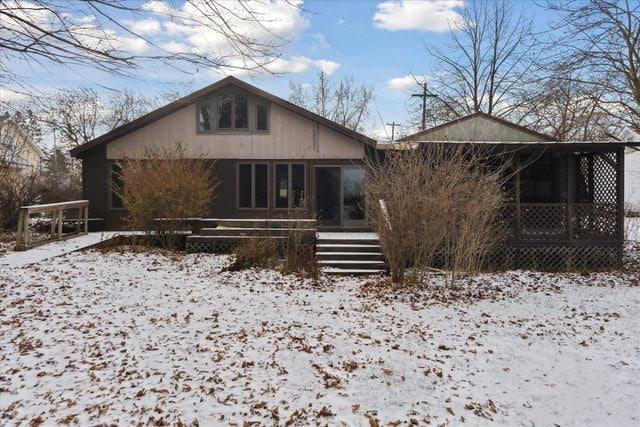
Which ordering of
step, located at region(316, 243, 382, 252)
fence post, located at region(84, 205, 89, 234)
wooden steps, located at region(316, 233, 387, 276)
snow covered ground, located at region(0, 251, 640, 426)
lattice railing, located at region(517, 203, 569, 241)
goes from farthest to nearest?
fence post, located at region(84, 205, 89, 234) < lattice railing, located at region(517, 203, 569, 241) < step, located at region(316, 243, 382, 252) < wooden steps, located at region(316, 233, 387, 276) < snow covered ground, located at region(0, 251, 640, 426)

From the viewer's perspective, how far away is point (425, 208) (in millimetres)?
7559

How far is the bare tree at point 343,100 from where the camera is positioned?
3488 centimetres

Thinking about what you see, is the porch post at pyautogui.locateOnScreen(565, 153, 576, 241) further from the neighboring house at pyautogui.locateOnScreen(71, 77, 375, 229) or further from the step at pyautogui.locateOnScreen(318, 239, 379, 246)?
the neighboring house at pyautogui.locateOnScreen(71, 77, 375, 229)

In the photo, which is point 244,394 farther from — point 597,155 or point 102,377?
point 597,155

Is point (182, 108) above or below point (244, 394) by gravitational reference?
above

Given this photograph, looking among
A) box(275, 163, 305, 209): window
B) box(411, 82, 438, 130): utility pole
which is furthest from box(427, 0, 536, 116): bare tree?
box(275, 163, 305, 209): window

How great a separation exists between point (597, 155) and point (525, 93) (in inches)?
128

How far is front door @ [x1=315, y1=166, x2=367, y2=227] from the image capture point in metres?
13.8

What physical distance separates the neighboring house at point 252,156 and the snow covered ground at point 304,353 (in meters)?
6.11

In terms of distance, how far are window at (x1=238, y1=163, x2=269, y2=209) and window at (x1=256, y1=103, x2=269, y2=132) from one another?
1256 mm

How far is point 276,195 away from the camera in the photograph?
13992 millimetres

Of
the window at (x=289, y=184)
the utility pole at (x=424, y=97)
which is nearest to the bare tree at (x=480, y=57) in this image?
the utility pole at (x=424, y=97)

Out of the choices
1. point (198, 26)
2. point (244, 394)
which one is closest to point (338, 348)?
point (244, 394)

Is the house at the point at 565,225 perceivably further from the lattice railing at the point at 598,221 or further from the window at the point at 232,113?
the window at the point at 232,113
